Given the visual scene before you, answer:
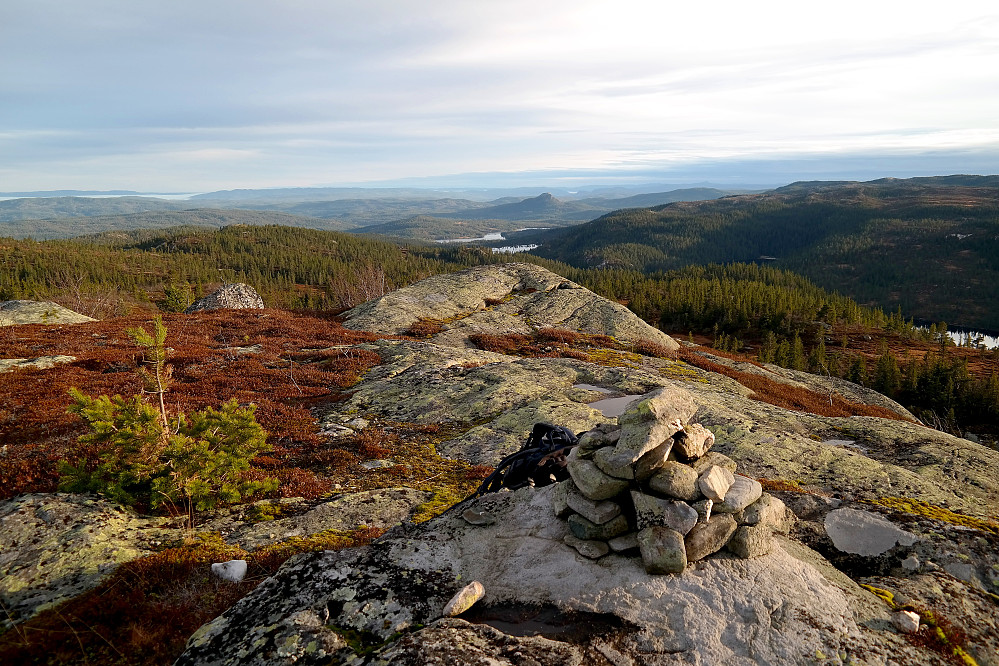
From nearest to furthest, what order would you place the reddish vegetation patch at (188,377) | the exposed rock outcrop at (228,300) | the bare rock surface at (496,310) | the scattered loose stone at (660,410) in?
the scattered loose stone at (660,410) → the reddish vegetation patch at (188,377) → the bare rock surface at (496,310) → the exposed rock outcrop at (228,300)

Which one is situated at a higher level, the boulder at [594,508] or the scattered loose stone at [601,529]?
the boulder at [594,508]

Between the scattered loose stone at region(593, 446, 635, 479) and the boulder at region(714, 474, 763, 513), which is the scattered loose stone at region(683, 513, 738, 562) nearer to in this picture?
the boulder at region(714, 474, 763, 513)

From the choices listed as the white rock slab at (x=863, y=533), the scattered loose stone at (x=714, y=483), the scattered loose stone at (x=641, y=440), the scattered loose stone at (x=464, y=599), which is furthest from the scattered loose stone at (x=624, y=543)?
the white rock slab at (x=863, y=533)

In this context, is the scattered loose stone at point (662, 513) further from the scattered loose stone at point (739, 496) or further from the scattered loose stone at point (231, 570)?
the scattered loose stone at point (231, 570)

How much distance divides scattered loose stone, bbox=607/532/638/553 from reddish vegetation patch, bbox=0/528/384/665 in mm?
4201

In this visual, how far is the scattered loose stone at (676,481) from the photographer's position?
17.6 ft

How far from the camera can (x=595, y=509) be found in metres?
5.60

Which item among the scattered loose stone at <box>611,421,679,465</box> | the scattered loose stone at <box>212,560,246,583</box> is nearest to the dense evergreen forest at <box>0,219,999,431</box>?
the scattered loose stone at <box>212,560,246,583</box>

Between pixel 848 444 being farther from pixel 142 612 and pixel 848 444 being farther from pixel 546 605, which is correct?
pixel 142 612

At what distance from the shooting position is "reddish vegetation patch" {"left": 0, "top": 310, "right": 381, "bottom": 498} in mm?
11023

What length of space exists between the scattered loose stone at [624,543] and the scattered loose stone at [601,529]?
66 millimetres

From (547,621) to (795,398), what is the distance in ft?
78.8

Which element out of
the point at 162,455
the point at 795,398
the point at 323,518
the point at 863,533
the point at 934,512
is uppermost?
the point at 162,455

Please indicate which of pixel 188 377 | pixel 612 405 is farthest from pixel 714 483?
pixel 188 377
